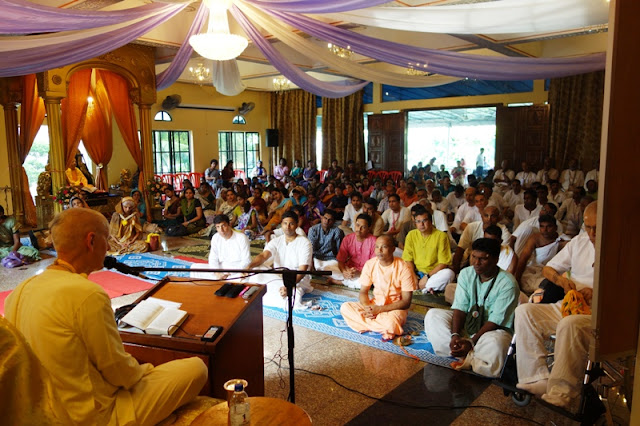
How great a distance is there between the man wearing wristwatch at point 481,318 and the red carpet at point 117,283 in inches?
133

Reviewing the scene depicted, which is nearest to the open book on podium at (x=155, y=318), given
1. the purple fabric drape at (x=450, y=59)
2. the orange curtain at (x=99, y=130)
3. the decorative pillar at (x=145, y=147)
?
the purple fabric drape at (x=450, y=59)

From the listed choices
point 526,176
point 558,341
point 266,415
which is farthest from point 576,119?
point 266,415

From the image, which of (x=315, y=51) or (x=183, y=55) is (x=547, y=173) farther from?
(x=183, y=55)

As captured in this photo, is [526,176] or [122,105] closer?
[122,105]

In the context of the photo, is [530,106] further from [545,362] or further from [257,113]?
[545,362]

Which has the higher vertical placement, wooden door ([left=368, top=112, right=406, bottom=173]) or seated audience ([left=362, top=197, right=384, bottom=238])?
wooden door ([left=368, top=112, right=406, bottom=173])

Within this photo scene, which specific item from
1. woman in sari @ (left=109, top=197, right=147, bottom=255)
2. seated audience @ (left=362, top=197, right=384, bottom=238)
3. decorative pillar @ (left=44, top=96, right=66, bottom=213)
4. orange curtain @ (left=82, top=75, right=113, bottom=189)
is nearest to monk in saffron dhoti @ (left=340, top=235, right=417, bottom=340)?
seated audience @ (left=362, top=197, right=384, bottom=238)

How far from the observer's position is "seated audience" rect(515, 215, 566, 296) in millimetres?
4891

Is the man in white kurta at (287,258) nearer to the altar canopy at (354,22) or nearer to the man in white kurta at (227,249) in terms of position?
the man in white kurta at (227,249)

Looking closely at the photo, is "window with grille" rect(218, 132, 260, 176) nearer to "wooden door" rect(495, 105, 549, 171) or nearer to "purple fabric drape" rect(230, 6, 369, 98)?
"wooden door" rect(495, 105, 549, 171)

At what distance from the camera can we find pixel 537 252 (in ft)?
16.5

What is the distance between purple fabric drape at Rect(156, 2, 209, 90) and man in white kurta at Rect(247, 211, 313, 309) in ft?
7.21

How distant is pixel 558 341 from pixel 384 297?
1705 mm

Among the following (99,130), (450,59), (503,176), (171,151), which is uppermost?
(450,59)
